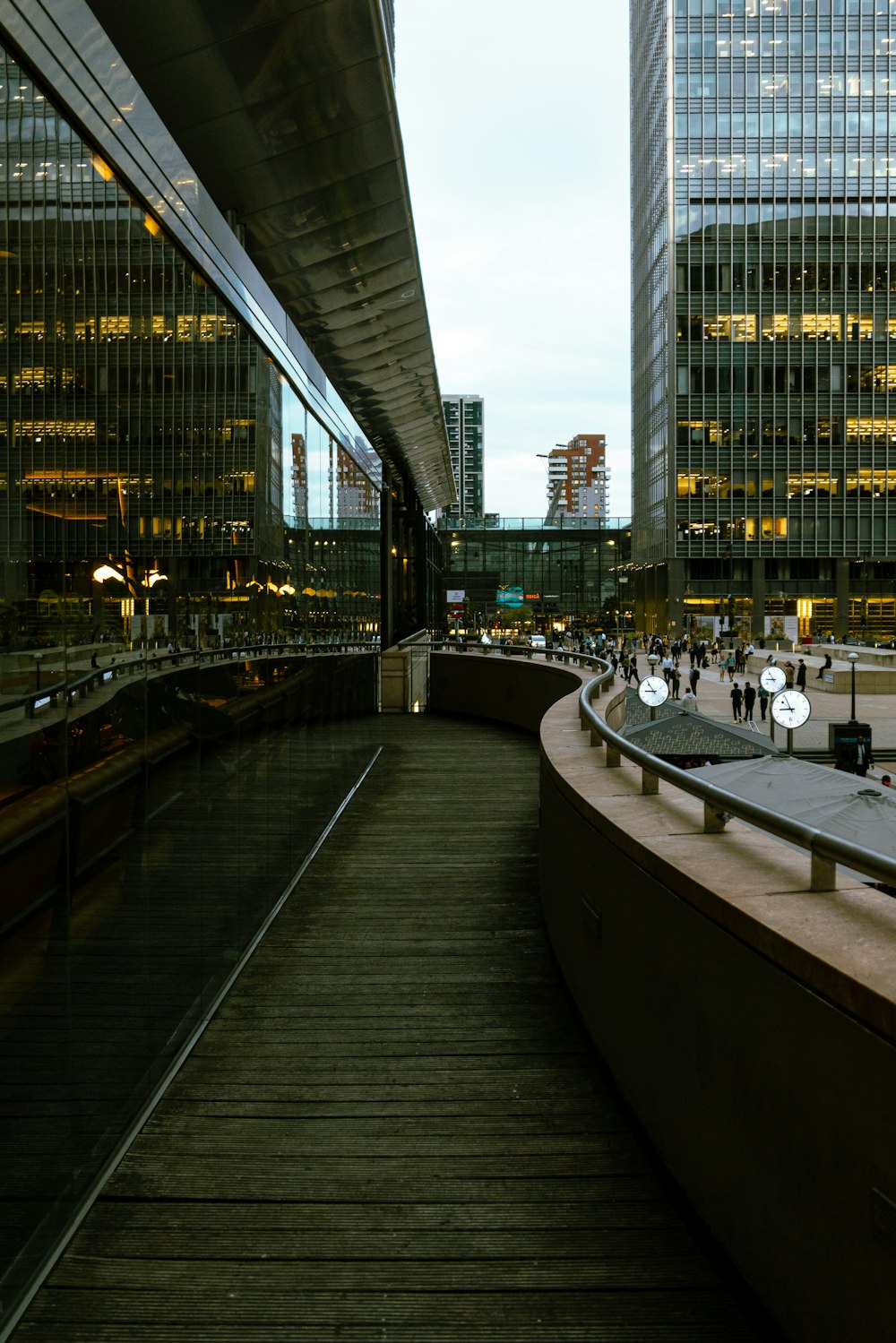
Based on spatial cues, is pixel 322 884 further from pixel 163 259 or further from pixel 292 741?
pixel 163 259

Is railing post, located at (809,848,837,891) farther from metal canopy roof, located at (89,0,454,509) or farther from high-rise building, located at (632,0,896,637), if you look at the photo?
high-rise building, located at (632,0,896,637)

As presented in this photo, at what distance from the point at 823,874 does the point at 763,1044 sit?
662mm

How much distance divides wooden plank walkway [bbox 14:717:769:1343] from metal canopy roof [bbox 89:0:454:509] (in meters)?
6.24

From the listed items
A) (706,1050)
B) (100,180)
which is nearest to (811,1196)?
(706,1050)

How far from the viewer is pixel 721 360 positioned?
8606 cm

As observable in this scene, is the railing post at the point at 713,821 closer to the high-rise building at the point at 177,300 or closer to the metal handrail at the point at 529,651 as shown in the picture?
the high-rise building at the point at 177,300

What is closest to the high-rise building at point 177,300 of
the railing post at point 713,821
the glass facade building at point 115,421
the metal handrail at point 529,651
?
the glass facade building at point 115,421

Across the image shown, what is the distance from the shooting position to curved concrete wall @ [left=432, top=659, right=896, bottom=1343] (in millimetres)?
2664

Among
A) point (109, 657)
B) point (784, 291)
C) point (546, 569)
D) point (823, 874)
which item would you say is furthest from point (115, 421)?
point (546, 569)

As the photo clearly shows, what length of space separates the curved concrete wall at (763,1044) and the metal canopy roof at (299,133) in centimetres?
538

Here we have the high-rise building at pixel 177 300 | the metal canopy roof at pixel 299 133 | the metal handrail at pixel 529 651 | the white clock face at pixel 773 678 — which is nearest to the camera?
the high-rise building at pixel 177 300

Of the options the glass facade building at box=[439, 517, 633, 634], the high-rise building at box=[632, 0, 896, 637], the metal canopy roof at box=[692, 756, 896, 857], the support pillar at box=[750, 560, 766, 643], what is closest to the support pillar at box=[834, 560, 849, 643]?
the high-rise building at box=[632, 0, 896, 637]

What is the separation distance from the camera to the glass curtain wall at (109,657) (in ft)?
11.1

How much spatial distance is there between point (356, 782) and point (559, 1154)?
9.62m
